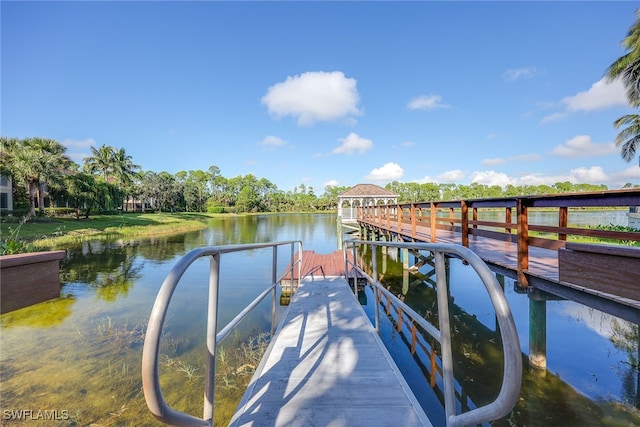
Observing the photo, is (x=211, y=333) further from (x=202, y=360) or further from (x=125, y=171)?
(x=125, y=171)

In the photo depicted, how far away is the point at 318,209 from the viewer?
73.6 m

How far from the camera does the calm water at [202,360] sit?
10.8 feet

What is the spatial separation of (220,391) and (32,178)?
23.1m

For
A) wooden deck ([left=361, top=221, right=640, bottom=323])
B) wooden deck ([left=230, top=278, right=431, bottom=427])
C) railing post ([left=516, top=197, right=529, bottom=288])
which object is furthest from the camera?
railing post ([left=516, top=197, right=529, bottom=288])

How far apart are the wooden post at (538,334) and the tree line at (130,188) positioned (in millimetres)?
2207

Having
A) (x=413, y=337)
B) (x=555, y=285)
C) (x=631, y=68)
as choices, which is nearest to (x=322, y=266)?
(x=413, y=337)

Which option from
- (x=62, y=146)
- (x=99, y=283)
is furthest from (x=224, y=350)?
(x=62, y=146)

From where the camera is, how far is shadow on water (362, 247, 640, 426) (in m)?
3.17

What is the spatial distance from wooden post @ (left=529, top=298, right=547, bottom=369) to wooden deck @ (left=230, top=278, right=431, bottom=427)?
2.48 metres

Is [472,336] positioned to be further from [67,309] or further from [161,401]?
[67,309]

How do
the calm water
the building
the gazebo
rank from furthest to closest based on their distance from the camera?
the gazebo < the building < the calm water

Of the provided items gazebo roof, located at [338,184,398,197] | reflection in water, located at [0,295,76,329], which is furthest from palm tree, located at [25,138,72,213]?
gazebo roof, located at [338,184,398,197]

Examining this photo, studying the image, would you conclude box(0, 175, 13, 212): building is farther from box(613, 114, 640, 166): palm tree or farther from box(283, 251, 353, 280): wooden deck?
box(613, 114, 640, 166): palm tree

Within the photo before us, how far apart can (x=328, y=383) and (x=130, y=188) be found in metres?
42.5
